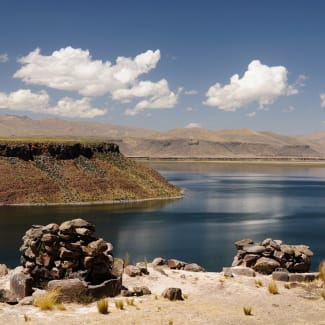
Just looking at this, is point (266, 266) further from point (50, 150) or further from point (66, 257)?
point (50, 150)

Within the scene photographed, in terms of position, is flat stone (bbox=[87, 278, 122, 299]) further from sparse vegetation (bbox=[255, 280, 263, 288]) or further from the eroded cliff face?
the eroded cliff face

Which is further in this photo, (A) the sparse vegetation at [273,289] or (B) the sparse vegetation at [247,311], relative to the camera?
(A) the sparse vegetation at [273,289]

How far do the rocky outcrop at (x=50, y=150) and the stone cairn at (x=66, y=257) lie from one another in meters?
91.6

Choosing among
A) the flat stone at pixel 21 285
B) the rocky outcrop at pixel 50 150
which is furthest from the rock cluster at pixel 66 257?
the rocky outcrop at pixel 50 150

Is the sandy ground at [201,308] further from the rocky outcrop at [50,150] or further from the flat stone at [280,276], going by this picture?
the rocky outcrop at [50,150]

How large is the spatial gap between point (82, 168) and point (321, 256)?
75.9 meters

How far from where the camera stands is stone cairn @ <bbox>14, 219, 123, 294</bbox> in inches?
984

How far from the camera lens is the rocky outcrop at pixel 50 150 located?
113 meters

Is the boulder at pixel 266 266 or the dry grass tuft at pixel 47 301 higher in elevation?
the dry grass tuft at pixel 47 301

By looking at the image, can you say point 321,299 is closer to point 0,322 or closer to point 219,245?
point 0,322

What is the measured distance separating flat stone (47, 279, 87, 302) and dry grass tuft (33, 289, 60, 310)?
0.62 meters

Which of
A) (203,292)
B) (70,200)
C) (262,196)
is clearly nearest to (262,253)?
(203,292)

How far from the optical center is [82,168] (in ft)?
382

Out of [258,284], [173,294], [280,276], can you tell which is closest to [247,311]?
[173,294]
